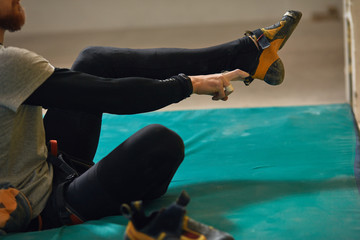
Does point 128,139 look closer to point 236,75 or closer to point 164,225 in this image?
point 164,225

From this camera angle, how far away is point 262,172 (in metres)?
1.49

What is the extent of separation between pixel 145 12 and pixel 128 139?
386 cm

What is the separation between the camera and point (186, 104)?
3.01m

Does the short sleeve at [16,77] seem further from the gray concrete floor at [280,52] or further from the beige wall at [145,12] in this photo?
the beige wall at [145,12]

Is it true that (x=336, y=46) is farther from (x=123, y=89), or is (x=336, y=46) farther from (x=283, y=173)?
(x=123, y=89)

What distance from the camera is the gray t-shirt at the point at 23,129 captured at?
1066mm

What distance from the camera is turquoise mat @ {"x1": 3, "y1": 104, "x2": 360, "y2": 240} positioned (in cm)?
112

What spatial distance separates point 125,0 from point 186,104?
7.31 ft

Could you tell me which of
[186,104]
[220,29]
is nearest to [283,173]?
[186,104]

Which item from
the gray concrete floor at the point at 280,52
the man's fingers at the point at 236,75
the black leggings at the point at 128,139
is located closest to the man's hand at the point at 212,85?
the man's fingers at the point at 236,75

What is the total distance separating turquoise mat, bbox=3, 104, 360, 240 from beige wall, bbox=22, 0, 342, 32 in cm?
264

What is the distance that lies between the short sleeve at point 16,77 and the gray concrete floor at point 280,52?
1.87 m

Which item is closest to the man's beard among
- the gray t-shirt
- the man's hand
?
the gray t-shirt

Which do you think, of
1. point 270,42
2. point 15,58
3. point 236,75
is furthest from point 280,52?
point 15,58
